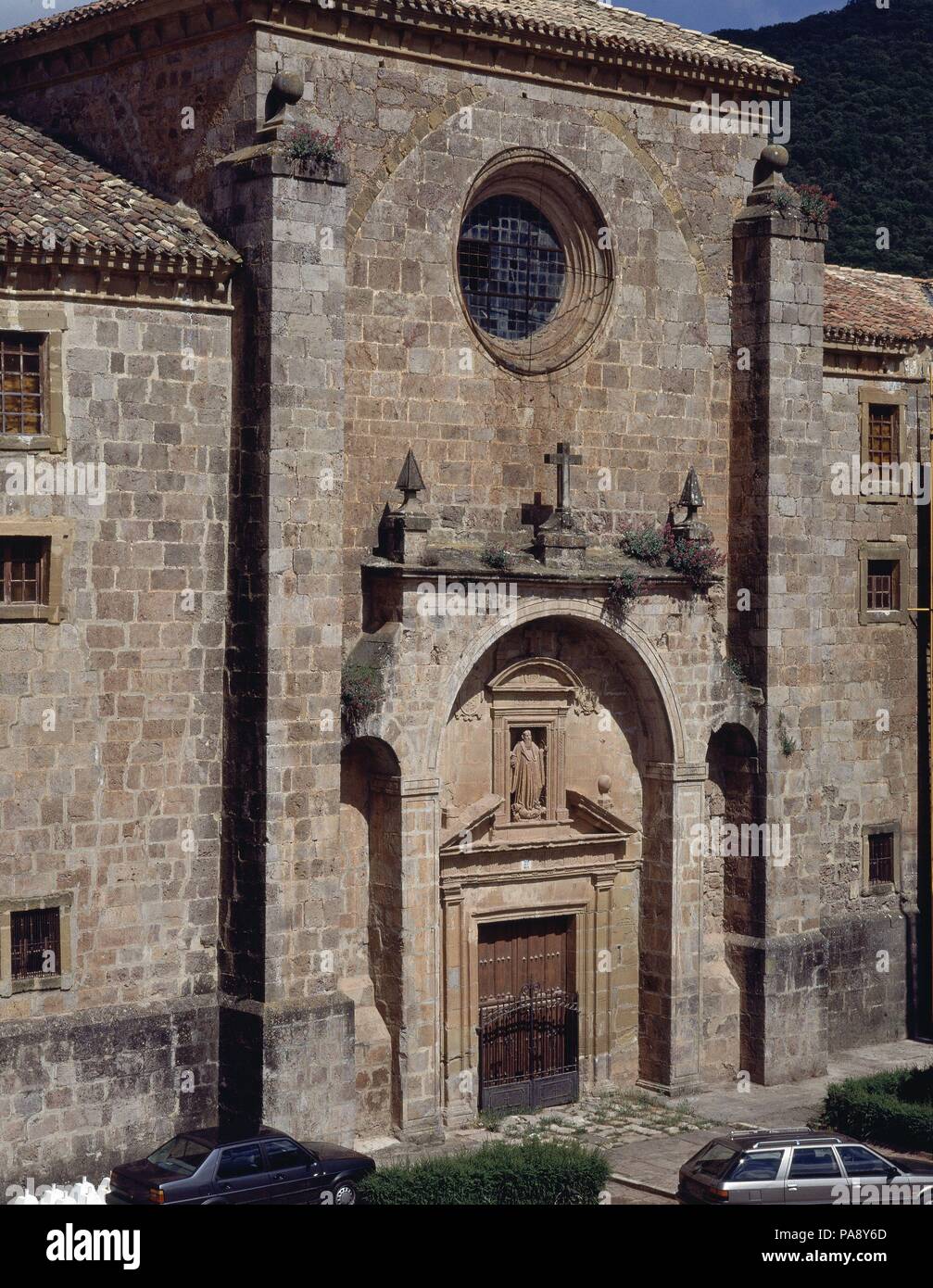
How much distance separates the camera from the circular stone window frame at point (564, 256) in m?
26.7

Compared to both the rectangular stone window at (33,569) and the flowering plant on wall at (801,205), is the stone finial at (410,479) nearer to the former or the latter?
the rectangular stone window at (33,569)

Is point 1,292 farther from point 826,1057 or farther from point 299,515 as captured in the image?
point 826,1057

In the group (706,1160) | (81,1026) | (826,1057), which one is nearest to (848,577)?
(826,1057)

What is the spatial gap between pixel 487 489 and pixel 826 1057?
1023 centimetres

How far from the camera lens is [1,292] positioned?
72.4 feet

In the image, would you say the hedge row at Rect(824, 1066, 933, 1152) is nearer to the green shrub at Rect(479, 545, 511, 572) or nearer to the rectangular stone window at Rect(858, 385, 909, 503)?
the green shrub at Rect(479, 545, 511, 572)

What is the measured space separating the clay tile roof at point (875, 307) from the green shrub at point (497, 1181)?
45.8 feet

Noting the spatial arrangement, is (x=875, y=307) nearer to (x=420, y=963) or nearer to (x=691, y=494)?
(x=691, y=494)

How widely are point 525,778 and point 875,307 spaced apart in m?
10.9

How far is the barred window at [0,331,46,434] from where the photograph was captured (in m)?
22.3

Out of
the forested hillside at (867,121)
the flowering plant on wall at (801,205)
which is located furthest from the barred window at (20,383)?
the forested hillside at (867,121)

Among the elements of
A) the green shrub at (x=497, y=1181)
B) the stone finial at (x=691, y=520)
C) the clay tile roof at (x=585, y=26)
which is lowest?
the green shrub at (x=497, y=1181)
